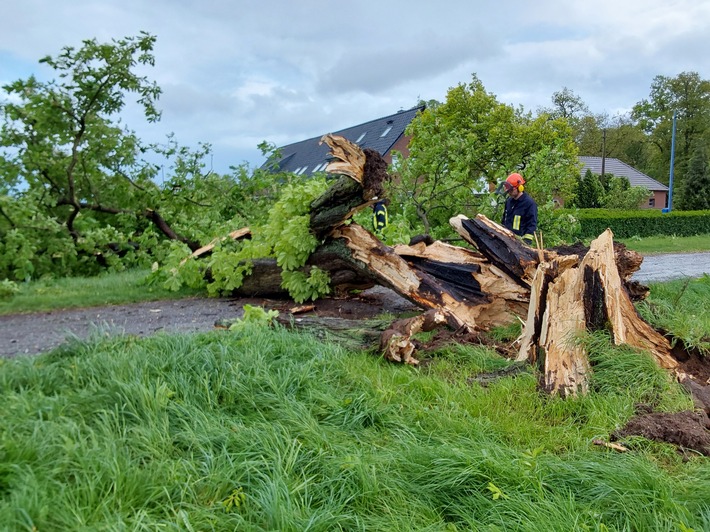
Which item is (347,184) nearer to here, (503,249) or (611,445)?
(503,249)

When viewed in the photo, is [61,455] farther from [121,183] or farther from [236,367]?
[121,183]

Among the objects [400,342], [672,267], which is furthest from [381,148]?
[400,342]

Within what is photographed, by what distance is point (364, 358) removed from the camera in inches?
165

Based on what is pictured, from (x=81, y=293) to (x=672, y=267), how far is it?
10.7 metres

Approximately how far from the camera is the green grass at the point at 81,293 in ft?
22.4

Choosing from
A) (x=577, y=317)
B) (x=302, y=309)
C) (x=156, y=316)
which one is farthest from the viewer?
(x=302, y=309)

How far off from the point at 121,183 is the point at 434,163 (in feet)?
17.8

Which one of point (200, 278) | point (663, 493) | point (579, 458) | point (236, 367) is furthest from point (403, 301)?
point (663, 493)

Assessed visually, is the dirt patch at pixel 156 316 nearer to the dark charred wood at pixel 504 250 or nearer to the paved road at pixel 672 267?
the dark charred wood at pixel 504 250

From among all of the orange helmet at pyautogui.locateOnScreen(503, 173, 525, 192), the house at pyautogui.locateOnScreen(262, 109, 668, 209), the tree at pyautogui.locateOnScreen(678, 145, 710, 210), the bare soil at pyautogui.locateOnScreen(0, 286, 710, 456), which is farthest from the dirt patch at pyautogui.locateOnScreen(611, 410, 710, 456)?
the tree at pyautogui.locateOnScreen(678, 145, 710, 210)

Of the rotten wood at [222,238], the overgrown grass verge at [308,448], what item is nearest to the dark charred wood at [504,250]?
the overgrown grass verge at [308,448]

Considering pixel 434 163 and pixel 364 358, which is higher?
pixel 434 163

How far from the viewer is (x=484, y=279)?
5.80 meters

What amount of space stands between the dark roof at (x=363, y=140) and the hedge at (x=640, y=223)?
11262 millimetres
